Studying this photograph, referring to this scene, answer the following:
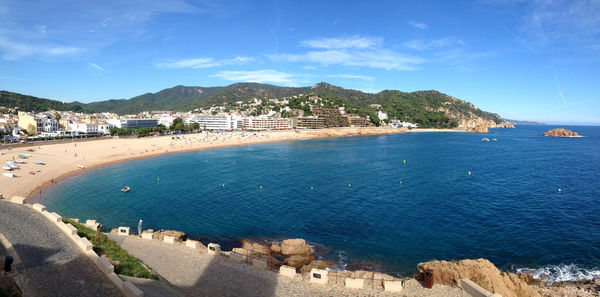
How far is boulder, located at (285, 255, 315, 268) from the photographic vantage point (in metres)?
19.9

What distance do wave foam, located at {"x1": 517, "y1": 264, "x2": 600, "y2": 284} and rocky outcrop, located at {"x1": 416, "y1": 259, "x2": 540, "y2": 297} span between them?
565 cm

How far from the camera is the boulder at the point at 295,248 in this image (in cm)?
2106

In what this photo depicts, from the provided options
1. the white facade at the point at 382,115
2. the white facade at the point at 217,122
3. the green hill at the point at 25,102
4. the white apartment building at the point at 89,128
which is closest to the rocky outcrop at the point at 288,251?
the white apartment building at the point at 89,128

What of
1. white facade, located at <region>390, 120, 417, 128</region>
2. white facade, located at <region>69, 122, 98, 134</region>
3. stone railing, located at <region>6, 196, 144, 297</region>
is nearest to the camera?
stone railing, located at <region>6, 196, 144, 297</region>

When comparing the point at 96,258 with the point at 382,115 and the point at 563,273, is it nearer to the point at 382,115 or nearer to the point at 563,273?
the point at 563,273

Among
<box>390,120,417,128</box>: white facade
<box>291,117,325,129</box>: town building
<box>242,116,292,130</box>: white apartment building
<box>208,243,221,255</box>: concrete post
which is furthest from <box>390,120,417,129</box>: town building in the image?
<box>208,243,221,255</box>: concrete post

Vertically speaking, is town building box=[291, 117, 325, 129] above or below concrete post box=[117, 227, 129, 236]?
above

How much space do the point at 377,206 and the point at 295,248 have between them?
14266mm

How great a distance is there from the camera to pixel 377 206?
107ft

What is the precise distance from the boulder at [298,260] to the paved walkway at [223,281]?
4.90 metres

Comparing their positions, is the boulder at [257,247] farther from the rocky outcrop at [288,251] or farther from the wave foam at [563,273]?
the wave foam at [563,273]

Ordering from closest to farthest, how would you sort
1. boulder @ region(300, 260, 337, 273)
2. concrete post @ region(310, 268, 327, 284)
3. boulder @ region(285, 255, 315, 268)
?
concrete post @ region(310, 268, 327, 284), boulder @ region(300, 260, 337, 273), boulder @ region(285, 255, 315, 268)

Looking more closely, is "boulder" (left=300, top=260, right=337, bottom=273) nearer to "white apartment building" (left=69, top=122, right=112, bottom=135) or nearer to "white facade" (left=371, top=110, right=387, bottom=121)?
"white apartment building" (left=69, top=122, right=112, bottom=135)

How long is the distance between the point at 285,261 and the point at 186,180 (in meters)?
28.9
